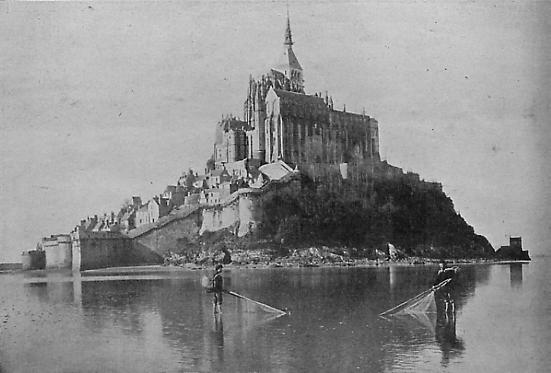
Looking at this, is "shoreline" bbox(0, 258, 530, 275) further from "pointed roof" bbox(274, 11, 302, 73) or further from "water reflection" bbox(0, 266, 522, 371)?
"pointed roof" bbox(274, 11, 302, 73)

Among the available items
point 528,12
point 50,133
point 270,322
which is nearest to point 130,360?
point 270,322

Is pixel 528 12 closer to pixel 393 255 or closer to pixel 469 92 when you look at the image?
pixel 469 92

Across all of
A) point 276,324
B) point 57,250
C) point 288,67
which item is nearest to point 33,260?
point 57,250

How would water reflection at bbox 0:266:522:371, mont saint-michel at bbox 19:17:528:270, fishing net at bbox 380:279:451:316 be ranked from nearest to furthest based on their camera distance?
water reflection at bbox 0:266:522:371 → fishing net at bbox 380:279:451:316 → mont saint-michel at bbox 19:17:528:270

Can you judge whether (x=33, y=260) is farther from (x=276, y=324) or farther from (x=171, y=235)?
(x=276, y=324)

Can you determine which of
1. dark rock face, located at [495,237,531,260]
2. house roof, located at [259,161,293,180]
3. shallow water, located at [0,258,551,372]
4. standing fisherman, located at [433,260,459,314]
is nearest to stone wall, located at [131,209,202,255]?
shallow water, located at [0,258,551,372]
